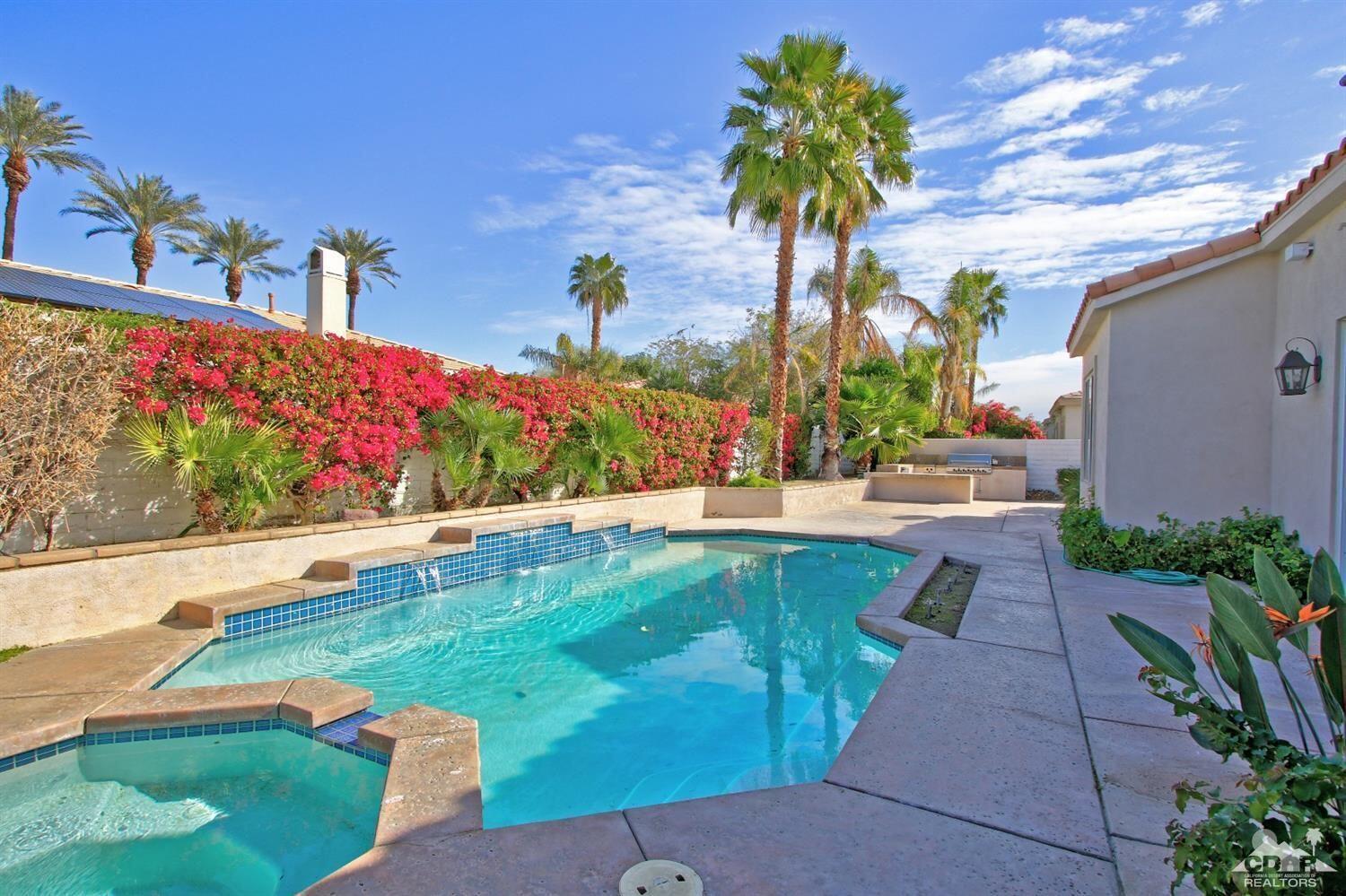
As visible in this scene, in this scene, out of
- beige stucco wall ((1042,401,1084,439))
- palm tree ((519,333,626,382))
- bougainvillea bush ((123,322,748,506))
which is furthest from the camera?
palm tree ((519,333,626,382))

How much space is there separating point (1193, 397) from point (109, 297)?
16.1 metres

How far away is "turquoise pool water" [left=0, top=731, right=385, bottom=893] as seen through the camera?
9.63 ft

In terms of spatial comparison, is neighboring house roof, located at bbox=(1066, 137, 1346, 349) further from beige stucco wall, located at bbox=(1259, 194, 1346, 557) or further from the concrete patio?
the concrete patio

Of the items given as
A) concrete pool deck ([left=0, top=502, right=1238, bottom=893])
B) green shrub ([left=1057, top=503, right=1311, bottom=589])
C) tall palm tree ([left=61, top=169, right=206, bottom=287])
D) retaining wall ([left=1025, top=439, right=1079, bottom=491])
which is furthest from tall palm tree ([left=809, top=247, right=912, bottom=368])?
tall palm tree ([left=61, top=169, right=206, bottom=287])

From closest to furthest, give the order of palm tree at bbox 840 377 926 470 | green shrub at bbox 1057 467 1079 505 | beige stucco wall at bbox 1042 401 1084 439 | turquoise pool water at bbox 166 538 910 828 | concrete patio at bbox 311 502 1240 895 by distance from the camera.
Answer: concrete patio at bbox 311 502 1240 895, turquoise pool water at bbox 166 538 910 828, green shrub at bbox 1057 467 1079 505, palm tree at bbox 840 377 926 470, beige stucco wall at bbox 1042 401 1084 439

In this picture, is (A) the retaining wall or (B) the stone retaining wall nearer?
(B) the stone retaining wall

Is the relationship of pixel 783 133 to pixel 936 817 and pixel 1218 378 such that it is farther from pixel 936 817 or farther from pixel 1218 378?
pixel 936 817

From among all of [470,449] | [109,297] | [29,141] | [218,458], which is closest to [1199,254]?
[470,449]

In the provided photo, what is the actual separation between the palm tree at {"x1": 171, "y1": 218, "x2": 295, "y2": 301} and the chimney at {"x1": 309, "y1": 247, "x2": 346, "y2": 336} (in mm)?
25242

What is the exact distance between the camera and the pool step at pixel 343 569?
6070mm

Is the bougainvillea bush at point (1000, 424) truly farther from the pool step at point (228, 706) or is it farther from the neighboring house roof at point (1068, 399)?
the pool step at point (228, 706)

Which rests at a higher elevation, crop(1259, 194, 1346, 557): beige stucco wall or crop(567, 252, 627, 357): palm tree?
crop(567, 252, 627, 357): palm tree

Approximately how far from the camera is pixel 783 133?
575 inches

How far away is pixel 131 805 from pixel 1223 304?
10.8 m
